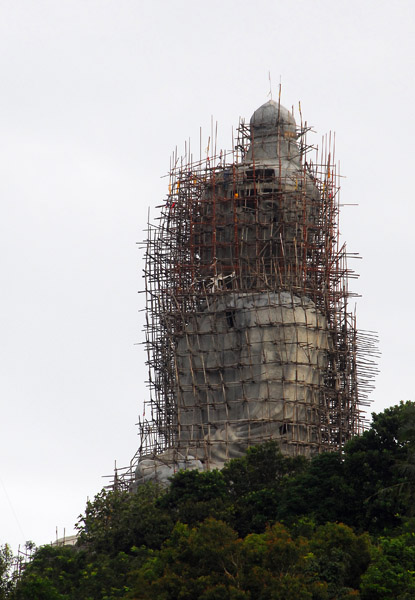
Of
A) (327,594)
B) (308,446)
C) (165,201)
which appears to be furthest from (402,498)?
(165,201)

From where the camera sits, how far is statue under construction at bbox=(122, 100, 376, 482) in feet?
268

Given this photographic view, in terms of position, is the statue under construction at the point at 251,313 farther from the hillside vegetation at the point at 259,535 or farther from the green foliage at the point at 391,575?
the green foliage at the point at 391,575

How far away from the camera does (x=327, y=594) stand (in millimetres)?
56250

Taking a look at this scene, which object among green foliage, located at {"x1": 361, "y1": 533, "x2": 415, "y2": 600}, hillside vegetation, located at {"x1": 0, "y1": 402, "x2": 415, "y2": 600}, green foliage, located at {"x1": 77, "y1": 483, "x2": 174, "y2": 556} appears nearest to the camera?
hillside vegetation, located at {"x1": 0, "y1": 402, "x2": 415, "y2": 600}

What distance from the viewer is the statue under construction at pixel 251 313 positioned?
8156 centimetres

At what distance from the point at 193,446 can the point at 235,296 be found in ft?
27.0

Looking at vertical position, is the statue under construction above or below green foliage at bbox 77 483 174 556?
above

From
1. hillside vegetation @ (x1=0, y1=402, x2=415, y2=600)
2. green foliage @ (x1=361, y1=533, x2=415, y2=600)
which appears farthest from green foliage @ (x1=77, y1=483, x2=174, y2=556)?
green foliage @ (x1=361, y1=533, x2=415, y2=600)

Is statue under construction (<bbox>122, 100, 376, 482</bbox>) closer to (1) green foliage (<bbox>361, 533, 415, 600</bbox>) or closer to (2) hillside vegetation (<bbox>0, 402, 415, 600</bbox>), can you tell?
(2) hillside vegetation (<bbox>0, 402, 415, 600</bbox>)

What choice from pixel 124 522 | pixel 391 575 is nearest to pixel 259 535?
pixel 391 575

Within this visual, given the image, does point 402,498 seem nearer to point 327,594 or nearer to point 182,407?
point 327,594

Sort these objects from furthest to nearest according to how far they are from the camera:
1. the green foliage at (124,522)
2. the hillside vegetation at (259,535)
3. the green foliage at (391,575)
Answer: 1. the green foliage at (124,522)
2. the green foliage at (391,575)
3. the hillside vegetation at (259,535)

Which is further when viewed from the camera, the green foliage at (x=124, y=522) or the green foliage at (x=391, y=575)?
the green foliage at (x=124, y=522)

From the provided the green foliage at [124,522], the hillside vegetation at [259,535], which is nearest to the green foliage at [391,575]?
the hillside vegetation at [259,535]
